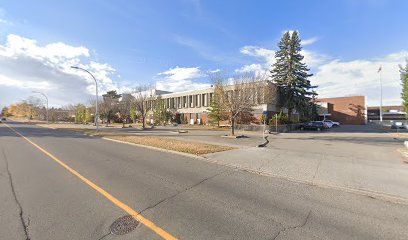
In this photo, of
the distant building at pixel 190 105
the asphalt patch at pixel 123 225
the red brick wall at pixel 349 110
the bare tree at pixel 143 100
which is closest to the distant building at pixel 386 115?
the red brick wall at pixel 349 110

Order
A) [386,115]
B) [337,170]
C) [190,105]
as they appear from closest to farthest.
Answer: [337,170], [190,105], [386,115]

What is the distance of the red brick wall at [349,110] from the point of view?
198ft

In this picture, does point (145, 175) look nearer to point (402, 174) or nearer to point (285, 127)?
point (402, 174)

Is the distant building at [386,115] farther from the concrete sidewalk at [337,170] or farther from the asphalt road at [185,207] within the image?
the asphalt road at [185,207]

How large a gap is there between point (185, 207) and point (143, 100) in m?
39.8

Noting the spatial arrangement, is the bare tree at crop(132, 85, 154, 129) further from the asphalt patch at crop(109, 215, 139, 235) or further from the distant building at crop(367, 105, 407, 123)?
the distant building at crop(367, 105, 407, 123)

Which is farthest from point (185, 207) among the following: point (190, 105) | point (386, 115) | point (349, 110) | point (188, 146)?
point (386, 115)

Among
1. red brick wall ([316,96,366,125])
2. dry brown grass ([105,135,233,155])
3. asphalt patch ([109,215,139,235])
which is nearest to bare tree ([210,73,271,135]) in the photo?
dry brown grass ([105,135,233,155])

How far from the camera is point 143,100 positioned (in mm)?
42719

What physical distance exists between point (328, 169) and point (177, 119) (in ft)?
158

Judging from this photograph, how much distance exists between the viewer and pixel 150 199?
527cm

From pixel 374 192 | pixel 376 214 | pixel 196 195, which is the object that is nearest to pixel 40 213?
pixel 196 195

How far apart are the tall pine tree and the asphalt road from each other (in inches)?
1355

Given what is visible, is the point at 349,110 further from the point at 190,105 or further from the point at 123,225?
the point at 123,225
